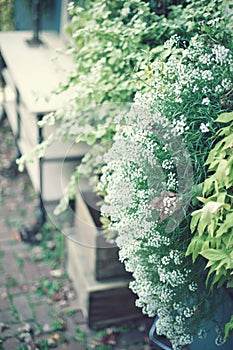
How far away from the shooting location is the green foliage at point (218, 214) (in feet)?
6.71

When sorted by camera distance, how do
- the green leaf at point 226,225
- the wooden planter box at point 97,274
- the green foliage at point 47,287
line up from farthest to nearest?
the green foliage at point 47,287 < the wooden planter box at point 97,274 < the green leaf at point 226,225

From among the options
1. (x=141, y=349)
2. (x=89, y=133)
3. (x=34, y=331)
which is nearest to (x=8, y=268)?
(x=34, y=331)

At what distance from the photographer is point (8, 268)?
4.13m

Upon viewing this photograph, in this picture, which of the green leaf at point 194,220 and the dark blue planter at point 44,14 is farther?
the dark blue planter at point 44,14

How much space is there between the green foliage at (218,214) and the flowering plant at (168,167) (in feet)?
0.32

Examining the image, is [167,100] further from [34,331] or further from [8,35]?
[8,35]

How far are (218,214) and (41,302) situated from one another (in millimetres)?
2086

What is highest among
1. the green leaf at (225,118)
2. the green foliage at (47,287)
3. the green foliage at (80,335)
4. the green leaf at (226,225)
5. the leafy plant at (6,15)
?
the green leaf at (225,118)

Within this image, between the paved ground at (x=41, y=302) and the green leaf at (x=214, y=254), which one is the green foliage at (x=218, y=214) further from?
the paved ground at (x=41, y=302)

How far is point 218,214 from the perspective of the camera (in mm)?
2096

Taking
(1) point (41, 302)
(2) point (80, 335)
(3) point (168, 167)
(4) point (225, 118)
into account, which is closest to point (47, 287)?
(1) point (41, 302)

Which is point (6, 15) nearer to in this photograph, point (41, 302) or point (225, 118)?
point (41, 302)

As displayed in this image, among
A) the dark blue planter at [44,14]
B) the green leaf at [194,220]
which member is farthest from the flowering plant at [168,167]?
the dark blue planter at [44,14]

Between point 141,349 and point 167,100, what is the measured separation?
1819 mm
